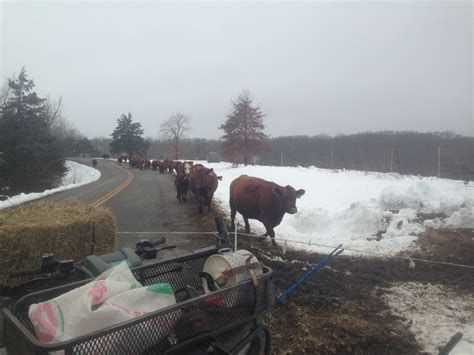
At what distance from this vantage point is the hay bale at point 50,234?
16.6 ft

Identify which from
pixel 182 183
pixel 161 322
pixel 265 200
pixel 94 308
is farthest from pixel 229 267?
pixel 182 183

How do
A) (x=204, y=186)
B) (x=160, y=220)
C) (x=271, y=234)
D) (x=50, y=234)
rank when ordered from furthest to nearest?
1. (x=204, y=186)
2. (x=160, y=220)
3. (x=271, y=234)
4. (x=50, y=234)

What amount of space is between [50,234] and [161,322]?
3.81 metres

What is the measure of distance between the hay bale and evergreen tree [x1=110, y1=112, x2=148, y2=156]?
3859 inches

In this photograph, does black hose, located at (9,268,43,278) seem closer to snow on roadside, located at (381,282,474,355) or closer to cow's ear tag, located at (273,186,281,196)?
snow on roadside, located at (381,282,474,355)

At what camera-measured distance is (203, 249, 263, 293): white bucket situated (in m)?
2.74

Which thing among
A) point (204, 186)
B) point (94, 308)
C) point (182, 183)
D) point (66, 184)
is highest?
point (94, 308)

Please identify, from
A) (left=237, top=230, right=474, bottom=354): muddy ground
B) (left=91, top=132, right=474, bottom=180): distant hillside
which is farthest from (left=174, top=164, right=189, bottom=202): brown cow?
(left=91, top=132, right=474, bottom=180): distant hillside

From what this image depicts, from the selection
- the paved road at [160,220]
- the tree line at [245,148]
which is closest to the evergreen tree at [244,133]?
the tree line at [245,148]

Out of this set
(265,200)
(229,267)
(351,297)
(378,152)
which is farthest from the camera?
(378,152)

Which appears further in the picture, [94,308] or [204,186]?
[204,186]

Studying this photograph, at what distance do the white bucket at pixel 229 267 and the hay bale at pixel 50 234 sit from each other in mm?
3253

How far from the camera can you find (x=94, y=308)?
6.91 feet

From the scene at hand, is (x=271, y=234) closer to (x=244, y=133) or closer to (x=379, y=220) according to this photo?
(x=379, y=220)
